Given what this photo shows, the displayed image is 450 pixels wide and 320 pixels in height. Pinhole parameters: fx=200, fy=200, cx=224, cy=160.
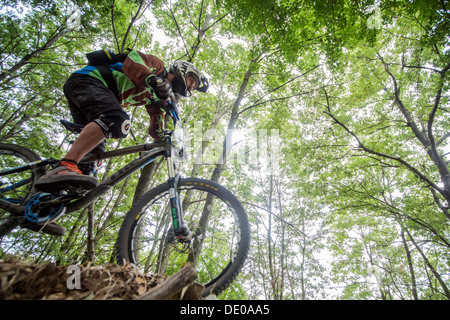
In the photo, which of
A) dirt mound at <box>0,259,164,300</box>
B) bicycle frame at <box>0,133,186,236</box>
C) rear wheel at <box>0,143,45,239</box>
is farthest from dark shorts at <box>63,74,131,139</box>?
dirt mound at <box>0,259,164,300</box>

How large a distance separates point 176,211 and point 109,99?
1.56 m

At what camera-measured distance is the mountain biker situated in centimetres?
206

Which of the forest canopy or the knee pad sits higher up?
the forest canopy

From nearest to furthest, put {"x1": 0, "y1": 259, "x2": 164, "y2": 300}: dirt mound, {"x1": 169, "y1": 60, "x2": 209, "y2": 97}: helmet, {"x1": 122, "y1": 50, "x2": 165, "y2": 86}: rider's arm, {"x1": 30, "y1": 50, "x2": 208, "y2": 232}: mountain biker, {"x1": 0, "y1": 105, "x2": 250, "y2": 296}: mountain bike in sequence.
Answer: {"x1": 0, "y1": 259, "x2": 164, "y2": 300}: dirt mound, {"x1": 0, "y1": 105, "x2": 250, "y2": 296}: mountain bike, {"x1": 30, "y1": 50, "x2": 208, "y2": 232}: mountain biker, {"x1": 122, "y1": 50, "x2": 165, "y2": 86}: rider's arm, {"x1": 169, "y1": 60, "x2": 209, "y2": 97}: helmet

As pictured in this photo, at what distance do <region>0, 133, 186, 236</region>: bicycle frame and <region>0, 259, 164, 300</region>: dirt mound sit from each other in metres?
0.70

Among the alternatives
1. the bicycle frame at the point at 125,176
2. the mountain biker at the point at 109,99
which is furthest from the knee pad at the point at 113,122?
the bicycle frame at the point at 125,176

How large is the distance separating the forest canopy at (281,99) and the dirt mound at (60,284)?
2.41m

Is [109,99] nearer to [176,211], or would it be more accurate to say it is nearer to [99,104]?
[99,104]

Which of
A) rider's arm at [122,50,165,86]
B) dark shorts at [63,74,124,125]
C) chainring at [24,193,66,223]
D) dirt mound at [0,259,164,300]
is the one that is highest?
rider's arm at [122,50,165,86]

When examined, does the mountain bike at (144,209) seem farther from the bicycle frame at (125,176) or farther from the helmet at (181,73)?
the helmet at (181,73)

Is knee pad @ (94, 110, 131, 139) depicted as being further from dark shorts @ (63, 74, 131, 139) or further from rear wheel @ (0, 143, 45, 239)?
rear wheel @ (0, 143, 45, 239)

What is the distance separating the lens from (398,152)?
836 cm
